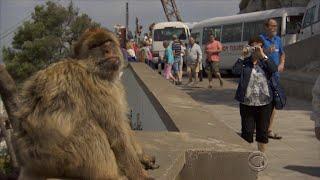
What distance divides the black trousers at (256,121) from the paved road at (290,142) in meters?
0.46

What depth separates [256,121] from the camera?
27.8 ft

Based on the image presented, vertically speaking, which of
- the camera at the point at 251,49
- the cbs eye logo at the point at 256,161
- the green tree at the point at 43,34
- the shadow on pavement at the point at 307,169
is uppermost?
the camera at the point at 251,49

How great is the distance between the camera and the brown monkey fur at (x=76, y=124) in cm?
354

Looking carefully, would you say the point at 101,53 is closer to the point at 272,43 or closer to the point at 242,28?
the point at 272,43

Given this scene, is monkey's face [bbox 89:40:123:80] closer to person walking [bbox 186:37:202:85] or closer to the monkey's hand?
the monkey's hand

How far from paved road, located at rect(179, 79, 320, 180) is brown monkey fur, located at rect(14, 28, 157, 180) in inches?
166

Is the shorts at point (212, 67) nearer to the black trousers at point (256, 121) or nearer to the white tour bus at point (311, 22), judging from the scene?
the white tour bus at point (311, 22)

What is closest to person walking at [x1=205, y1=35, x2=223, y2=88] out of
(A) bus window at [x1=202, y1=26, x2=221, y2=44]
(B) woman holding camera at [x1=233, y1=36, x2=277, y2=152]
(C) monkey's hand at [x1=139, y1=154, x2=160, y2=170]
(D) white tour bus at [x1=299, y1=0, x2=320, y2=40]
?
(D) white tour bus at [x1=299, y1=0, x2=320, y2=40]

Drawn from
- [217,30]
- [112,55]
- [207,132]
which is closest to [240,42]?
[217,30]

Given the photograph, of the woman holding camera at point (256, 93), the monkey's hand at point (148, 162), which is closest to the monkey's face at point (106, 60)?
the monkey's hand at point (148, 162)

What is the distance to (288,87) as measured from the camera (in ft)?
60.5

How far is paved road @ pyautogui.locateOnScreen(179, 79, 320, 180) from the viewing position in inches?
316

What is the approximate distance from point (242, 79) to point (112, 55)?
4869 mm

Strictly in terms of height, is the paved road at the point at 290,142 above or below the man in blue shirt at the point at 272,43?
below
